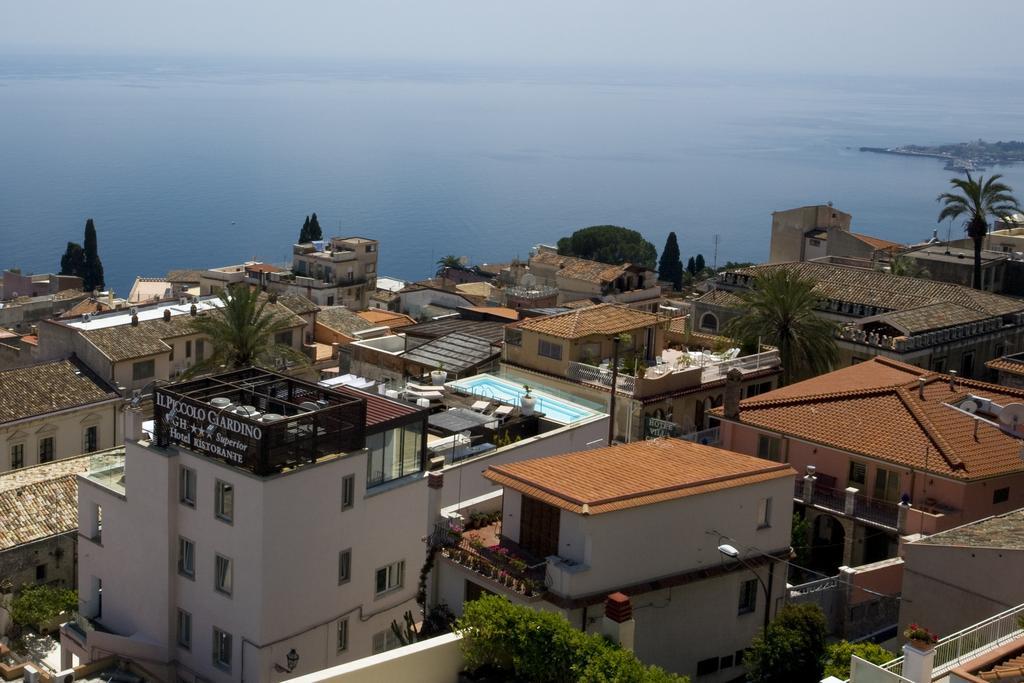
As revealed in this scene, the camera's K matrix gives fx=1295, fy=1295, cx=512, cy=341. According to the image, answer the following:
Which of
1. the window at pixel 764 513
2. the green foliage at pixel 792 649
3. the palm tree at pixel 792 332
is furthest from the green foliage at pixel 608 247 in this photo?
the green foliage at pixel 792 649

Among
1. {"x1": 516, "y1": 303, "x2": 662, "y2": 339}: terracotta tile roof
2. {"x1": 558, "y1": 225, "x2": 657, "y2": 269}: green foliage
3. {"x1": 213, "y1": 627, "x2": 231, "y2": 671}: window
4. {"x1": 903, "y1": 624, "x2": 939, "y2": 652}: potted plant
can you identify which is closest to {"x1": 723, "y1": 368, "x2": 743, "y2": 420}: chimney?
{"x1": 516, "y1": 303, "x2": 662, "y2": 339}: terracotta tile roof

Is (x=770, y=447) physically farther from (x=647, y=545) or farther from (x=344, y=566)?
(x=344, y=566)

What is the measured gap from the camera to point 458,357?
39.5 meters

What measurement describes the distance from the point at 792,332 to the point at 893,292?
921cm

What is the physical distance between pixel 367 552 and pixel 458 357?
16.8 metres

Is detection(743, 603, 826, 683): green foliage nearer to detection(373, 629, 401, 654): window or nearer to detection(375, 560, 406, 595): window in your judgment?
detection(375, 560, 406, 595): window

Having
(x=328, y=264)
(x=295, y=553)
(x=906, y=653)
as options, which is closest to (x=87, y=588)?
(x=295, y=553)

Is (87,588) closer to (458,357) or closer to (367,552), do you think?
(367,552)

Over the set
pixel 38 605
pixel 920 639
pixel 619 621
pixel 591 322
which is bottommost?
pixel 38 605

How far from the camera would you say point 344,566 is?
22.7m

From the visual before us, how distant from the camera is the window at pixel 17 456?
39844 millimetres

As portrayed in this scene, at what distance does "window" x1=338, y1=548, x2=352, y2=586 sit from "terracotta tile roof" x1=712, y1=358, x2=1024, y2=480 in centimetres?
1067

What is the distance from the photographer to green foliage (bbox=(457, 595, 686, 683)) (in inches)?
644

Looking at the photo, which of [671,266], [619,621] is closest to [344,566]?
[619,621]
